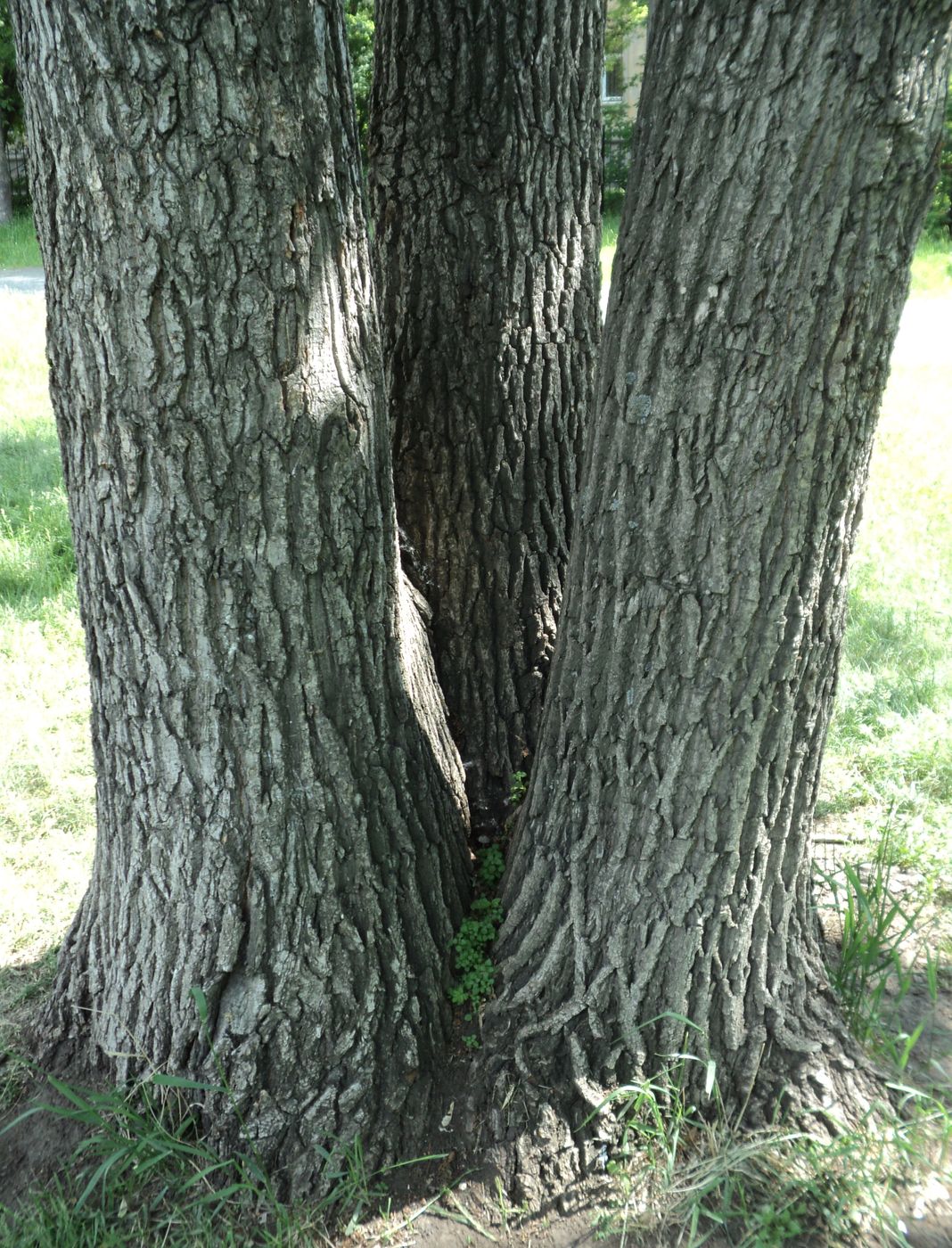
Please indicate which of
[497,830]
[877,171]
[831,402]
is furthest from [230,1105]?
[877,171]

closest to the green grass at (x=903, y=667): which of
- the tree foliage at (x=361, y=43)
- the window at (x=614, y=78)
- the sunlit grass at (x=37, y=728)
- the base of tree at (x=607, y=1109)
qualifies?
the base of tree at (x=607, y=1109)

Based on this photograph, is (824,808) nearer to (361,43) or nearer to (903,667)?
(903,667)

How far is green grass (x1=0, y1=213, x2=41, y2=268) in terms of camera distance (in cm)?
1509

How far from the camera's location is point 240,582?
1954 mm

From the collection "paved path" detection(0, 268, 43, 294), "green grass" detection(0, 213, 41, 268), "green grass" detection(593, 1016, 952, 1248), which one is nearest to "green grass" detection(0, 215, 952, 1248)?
"green grass" detection(593, 1016, 952, 1248)

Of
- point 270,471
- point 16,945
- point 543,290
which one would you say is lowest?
point 16,945

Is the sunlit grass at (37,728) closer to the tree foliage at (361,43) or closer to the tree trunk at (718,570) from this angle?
the tree trunk at (718,570)

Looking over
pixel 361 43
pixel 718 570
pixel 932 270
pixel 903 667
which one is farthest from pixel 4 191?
pixel 718 570

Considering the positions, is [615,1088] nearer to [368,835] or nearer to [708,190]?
Answer: [368,835]

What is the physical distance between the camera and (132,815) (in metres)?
2.21

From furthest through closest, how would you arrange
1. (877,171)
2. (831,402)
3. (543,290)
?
(543,290) → (831,402) → (877,171)

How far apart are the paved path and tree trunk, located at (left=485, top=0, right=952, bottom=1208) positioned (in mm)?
11906

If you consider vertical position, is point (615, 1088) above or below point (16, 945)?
above

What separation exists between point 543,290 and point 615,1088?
6.96ft
